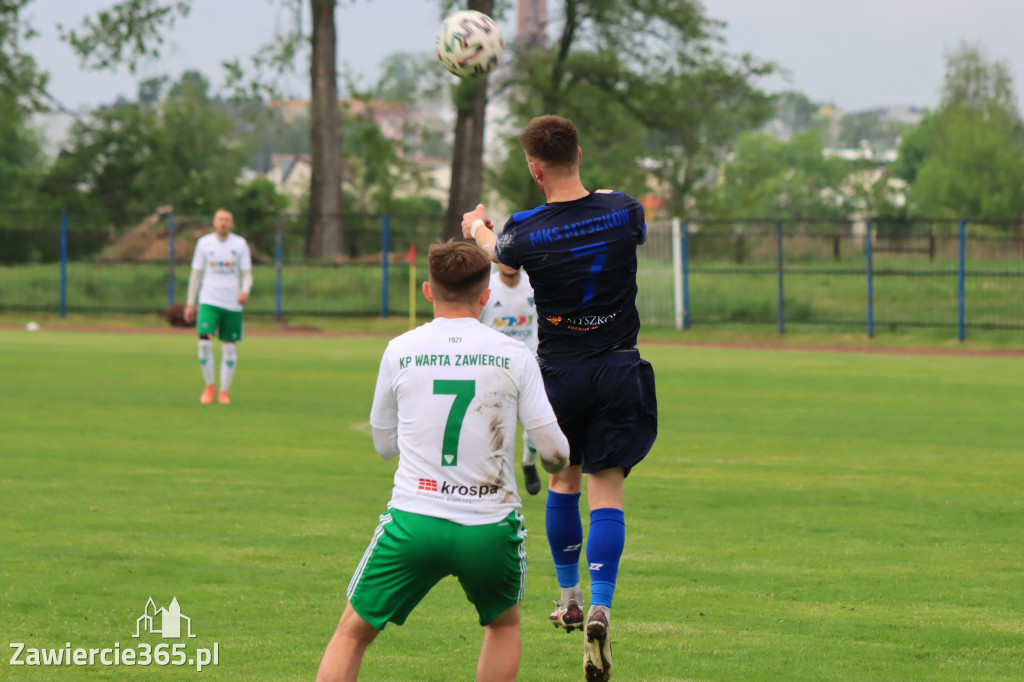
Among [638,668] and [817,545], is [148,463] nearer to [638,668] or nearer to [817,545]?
[817,545]

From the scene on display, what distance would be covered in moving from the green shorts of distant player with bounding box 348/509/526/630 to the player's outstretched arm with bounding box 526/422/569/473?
0.95 feet

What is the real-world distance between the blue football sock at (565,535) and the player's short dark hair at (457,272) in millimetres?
1846

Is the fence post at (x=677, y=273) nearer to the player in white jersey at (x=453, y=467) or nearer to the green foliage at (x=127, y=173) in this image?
the green foliage at (x=127, y=173)

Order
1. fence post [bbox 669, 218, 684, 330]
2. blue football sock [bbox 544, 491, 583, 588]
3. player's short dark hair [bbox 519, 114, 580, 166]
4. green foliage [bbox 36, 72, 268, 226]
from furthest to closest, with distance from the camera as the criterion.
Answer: green foliage [bbox 36, 72, 268, 226] < fence post [bbox 669, 218, 684, 330] < blue football sock [bbox 544, 491, 583, 588] < player's short dark hair [bbox 519, 114, 580, 166]

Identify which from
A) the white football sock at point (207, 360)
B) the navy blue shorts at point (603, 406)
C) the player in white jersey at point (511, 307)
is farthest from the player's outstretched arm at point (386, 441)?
the white football sock at point (207, 360)

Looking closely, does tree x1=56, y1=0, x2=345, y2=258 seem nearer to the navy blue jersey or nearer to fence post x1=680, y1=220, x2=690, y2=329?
fence post x1=680, y1=220, x2=690, y2=329

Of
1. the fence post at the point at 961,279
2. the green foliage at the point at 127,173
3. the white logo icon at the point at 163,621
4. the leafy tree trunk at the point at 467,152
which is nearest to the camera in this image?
the white logo icon at the point at 163,621

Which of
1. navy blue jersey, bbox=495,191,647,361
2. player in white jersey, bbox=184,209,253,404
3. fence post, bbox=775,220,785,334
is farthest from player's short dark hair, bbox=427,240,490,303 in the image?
fence post, bbox=775,220,785,334

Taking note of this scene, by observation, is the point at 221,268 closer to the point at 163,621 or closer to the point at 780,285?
the point at 163,621

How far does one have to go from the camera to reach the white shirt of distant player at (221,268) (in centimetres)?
1494

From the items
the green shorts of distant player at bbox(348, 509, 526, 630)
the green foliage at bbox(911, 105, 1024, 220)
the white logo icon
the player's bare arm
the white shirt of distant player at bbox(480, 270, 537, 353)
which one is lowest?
the white logo icon

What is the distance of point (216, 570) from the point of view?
6809 mm

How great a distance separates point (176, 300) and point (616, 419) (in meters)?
30.0

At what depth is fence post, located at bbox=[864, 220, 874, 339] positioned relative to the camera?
2864 centimetres
